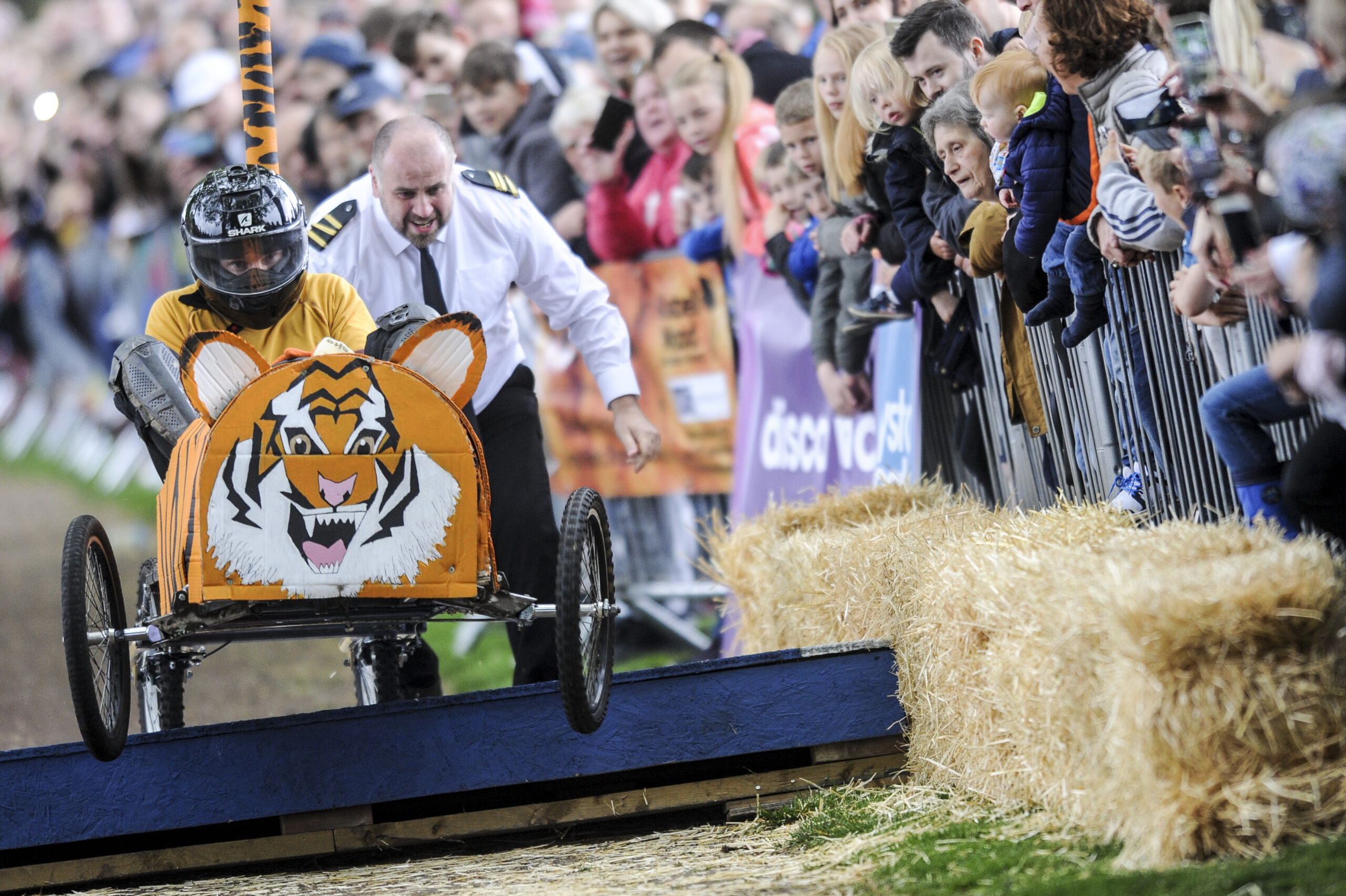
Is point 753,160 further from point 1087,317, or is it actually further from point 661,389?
point 1087,317

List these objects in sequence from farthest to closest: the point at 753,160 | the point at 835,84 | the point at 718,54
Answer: the point at 718,54
the point at 753,160
the point at 835,84

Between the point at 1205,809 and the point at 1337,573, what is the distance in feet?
1.71

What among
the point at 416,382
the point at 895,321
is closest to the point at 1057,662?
the point at 416,382

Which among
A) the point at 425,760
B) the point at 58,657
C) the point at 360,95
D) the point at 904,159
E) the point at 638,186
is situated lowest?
the point at 425,760

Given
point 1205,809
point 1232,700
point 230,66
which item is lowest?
point 1205,809

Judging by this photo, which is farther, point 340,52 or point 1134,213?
point 340,52

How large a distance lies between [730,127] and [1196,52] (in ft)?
14.6

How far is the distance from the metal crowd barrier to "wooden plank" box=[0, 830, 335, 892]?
2646 millimetres

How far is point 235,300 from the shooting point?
14.9 feet

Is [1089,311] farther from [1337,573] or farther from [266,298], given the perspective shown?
[266,298]

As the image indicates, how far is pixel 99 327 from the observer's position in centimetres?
1028

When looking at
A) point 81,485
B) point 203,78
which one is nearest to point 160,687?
point 203,78

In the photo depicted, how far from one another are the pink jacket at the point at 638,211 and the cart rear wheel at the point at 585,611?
380 cm

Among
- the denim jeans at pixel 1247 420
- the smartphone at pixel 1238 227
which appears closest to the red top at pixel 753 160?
the denim jeans at pixel 1247 420
